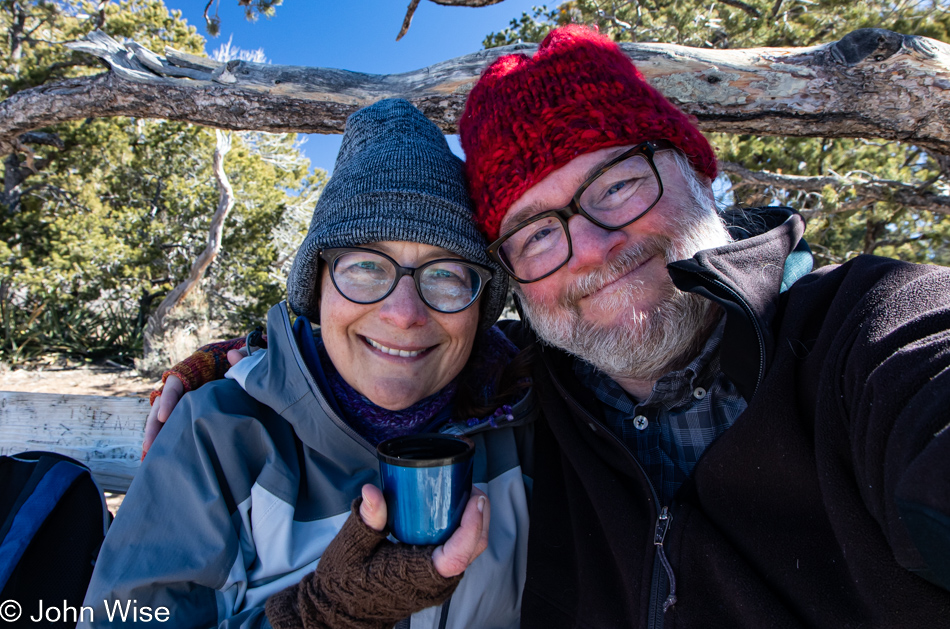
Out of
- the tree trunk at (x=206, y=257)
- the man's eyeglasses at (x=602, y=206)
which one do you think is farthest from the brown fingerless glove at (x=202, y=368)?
the tree trunk at (x=206, y=257)

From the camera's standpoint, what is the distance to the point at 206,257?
899cm

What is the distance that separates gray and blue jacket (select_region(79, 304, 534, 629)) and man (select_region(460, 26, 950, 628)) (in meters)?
0.14

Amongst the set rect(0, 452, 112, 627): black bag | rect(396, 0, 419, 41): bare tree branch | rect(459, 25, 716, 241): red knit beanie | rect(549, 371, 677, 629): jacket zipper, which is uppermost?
rect(396, 0, 419, 41): bare tree branch

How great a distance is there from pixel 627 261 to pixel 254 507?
1.38m

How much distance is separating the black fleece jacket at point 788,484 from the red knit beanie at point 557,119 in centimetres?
56

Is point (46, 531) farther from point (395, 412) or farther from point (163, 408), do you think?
point (395, 412)

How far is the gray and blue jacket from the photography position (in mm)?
1394

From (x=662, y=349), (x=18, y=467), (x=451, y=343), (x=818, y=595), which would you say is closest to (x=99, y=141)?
(x=18, y=467)

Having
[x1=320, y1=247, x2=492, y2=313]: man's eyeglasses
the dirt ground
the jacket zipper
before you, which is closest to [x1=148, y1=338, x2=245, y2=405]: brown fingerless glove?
[x1=320, y1=247, x2=492, y2=313]: man's eyeglasses

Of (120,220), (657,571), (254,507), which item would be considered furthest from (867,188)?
(120,220)

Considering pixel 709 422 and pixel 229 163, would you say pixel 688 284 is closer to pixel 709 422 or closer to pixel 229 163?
pixel 709 422

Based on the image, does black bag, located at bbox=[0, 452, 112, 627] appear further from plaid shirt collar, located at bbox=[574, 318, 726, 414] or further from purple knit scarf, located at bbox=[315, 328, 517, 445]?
plaid shirt collar, located at bbox=[574, 318, 726, 414]

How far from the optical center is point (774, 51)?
270 cm

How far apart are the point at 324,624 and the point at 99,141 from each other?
11320mm
